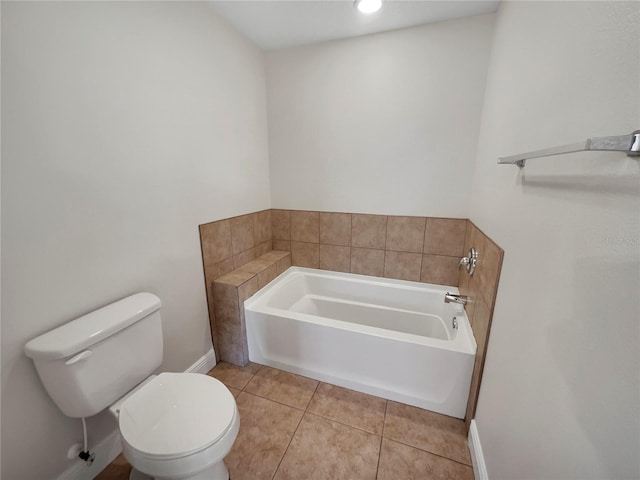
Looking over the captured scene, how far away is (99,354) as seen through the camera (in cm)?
102

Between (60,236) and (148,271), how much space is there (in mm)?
414

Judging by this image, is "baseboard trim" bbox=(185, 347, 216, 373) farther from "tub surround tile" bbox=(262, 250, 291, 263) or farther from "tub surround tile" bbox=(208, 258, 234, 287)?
"tub surround tile" bbox=(262, 250, 291, 263)

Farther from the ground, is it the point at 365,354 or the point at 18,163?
the point at 18,163

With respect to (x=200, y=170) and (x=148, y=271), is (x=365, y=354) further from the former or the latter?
(x=200, y=170)

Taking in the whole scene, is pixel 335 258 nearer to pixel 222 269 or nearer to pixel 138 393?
pixel 222 269

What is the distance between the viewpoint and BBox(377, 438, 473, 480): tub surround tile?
1.20 m

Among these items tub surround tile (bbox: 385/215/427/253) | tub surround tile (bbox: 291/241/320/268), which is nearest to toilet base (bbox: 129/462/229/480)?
tub surround tile (bbox: 291/241/320/268)

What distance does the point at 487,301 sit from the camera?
1206 millimetres

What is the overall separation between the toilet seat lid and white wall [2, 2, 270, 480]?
35 centimetres

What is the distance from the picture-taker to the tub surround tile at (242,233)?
6.39ft

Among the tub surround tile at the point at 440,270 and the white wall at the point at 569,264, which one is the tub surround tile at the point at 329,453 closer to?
the white wall at the point at 569,264

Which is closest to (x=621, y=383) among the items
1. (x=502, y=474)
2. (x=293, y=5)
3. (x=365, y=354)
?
(x=502, y=474)

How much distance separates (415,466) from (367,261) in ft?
4.50

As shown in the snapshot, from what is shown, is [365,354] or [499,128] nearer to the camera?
[499,128]
